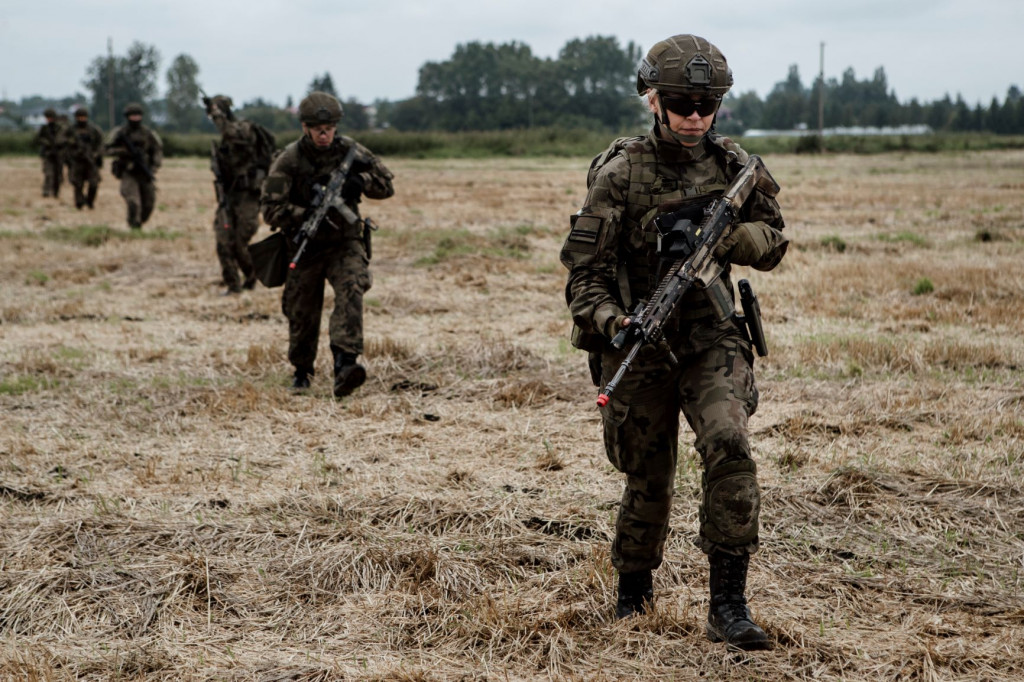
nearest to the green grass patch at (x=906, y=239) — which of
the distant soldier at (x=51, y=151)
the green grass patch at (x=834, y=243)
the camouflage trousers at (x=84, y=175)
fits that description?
the green grass patch at (x=834, y=243)

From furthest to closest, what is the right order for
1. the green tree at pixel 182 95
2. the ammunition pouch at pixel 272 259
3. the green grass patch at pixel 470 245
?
the green tree at pixel 182 95, the green grass patch at pixel 470 245, the ammunition pouch at pixel 272 259

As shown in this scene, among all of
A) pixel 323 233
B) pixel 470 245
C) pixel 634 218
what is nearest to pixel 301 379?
pixel 323 233

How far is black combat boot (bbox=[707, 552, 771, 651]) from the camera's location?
11.4 feet

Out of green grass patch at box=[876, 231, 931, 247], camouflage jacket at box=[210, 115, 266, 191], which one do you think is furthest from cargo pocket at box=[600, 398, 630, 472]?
green grass patch at box=[876, 231, 931, 247]

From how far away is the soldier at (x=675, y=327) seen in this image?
349 centimetres

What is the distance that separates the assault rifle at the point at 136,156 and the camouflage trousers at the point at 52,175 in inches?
328

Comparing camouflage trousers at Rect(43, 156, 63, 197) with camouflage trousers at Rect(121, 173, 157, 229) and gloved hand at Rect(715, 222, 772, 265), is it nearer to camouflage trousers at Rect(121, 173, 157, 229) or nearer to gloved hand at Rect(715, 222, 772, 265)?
camouflage trousers at Rect(121, 173, 157, 229)

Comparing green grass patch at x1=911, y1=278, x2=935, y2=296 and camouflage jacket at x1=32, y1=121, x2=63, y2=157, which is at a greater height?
camouflage jacket at x1=32, y1=121, x2=63, y2=157

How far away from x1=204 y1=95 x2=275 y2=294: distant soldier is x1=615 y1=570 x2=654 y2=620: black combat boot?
24.6ft

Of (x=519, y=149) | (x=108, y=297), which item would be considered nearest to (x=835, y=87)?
(x=519, y=149)

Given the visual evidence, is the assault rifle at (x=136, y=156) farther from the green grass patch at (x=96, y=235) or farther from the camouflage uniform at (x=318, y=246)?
the camouflage uniform at (x=318, y=246)

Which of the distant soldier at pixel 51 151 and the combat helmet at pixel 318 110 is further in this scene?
the distant soldier at pixel 51 151

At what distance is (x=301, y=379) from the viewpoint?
7492 millimetres

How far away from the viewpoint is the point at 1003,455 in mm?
5387
